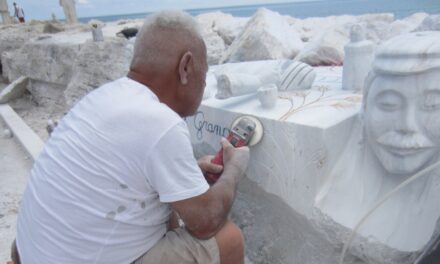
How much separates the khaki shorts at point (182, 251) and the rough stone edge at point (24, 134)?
→ 9.41 ft

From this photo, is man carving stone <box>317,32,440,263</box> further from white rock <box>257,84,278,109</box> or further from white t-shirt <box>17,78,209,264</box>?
white t-shirt <box>17,78,209,264</box>

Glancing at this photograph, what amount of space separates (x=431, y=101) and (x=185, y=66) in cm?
87

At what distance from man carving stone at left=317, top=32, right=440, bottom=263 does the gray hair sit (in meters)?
0.73

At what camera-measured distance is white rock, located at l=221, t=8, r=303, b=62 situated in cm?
344

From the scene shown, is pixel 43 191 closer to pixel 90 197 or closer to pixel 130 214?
pixel 90 197

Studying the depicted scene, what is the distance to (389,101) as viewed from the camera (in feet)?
4.53

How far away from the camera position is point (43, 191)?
3.81ft

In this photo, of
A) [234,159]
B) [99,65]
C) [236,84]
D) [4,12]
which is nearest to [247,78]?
[236,84]

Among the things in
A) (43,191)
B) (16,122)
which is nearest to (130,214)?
(43,191)

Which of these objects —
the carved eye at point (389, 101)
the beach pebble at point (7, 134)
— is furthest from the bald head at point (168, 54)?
the beach pebble at point (7, 134)

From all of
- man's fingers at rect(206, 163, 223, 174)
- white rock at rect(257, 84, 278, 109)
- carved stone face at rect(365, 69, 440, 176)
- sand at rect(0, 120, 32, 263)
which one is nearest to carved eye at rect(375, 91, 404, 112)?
carved stone face at rect(365, 69, 440, 176)

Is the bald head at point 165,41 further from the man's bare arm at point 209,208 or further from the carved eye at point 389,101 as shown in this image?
the carved eye at point 389,101

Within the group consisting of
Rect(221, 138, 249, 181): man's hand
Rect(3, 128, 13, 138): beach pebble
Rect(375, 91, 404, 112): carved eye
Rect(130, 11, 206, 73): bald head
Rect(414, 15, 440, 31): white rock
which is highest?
Rect(130, 11, 206, 73): bald head

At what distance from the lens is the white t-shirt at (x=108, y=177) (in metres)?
1.10
